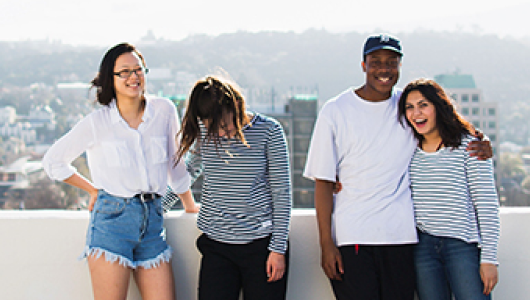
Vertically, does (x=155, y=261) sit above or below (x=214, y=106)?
below

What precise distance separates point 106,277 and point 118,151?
21.1 inches

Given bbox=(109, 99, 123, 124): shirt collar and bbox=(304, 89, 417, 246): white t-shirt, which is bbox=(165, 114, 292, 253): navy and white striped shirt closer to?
bbox=(304, 89, 417, 246): white t-shirt

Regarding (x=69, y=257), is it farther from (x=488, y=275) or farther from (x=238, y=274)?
(x=488, y=275)

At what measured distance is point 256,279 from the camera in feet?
6.54

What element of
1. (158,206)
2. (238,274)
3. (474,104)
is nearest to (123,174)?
(158,206)

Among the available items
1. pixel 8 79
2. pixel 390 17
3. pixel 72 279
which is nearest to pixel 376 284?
pixel 72 279

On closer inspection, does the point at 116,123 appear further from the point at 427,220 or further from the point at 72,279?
the point at 427,220

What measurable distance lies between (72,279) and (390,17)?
122 metres

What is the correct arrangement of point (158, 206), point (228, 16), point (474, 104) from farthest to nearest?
point (228, 16) → point (474, 104) → point (158, 206)

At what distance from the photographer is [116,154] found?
204cm

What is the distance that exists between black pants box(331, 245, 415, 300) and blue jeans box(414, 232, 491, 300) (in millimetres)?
59

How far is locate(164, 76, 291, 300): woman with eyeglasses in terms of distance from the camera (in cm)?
198

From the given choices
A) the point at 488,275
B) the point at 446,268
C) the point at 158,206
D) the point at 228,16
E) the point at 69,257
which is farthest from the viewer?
the point at 228,16

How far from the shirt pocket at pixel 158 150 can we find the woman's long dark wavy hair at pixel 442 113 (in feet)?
3.49
